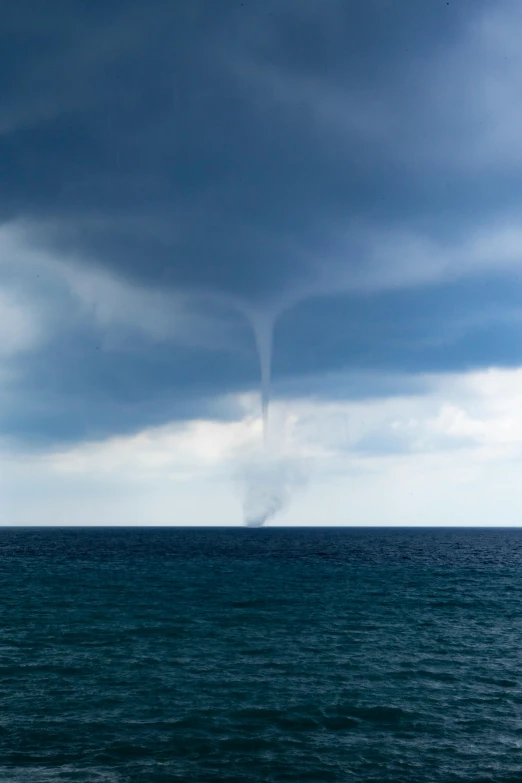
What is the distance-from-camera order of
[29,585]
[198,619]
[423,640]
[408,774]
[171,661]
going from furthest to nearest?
[29,585], [198,619], [423,640], [171,661], [408,774]

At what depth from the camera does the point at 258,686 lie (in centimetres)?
3120

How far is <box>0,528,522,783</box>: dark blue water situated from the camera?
73.5 feet

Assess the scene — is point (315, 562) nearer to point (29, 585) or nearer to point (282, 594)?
point (282, 594)

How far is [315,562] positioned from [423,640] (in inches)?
2531

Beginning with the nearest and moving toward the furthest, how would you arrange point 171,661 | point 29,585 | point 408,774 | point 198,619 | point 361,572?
point 408,774, point 171,661, point 198,619, point 29,585, point 361,572

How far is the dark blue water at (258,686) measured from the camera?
2239 centimetres

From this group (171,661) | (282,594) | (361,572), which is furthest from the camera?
(361,572)

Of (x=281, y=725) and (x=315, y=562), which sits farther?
(x=315, y=562)

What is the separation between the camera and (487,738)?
25.2m

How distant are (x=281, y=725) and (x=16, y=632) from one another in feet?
83.3

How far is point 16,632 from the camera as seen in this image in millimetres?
43281

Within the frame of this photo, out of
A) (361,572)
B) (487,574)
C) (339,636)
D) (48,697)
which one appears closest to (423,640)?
(339,636)

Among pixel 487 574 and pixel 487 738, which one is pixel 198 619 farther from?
pixel 487 574

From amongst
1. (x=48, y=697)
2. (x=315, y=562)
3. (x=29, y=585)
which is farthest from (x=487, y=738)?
(x=315, y=562)
